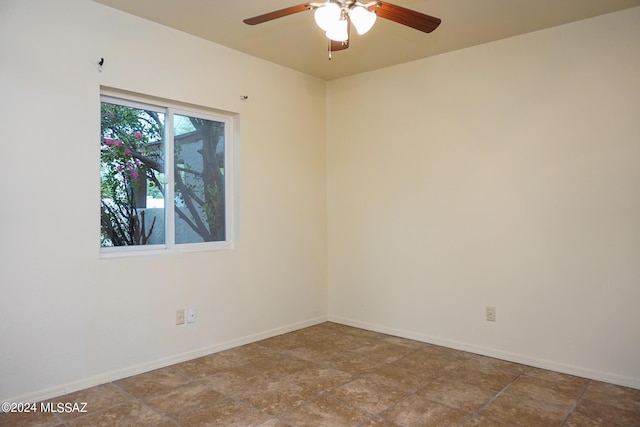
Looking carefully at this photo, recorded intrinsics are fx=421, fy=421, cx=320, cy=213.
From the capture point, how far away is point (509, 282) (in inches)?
132

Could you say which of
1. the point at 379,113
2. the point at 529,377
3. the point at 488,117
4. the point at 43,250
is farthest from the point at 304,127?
the point at 529,377

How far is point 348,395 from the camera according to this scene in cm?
268

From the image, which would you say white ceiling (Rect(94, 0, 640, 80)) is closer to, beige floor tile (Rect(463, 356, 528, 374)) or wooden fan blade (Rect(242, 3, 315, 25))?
wooden fan blade (Rect(242, 3, 315, 25))

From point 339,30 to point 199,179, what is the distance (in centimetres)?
193

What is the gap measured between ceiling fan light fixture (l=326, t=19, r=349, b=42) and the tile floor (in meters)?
2.08

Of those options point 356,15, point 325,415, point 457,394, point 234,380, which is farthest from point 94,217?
point 457,394

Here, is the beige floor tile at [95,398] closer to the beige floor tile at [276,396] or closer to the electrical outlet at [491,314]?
the beige floor tile at [276,396]

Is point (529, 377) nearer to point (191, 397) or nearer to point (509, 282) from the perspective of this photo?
point (509, 282)

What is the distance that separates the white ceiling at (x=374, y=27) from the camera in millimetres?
2809

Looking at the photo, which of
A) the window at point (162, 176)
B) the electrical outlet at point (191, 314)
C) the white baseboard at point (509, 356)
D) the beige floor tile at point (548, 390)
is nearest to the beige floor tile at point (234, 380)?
the electrical outlet at point (191, 314)

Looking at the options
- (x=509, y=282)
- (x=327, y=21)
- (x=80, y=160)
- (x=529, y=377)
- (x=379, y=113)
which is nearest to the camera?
(x=327, y=21)

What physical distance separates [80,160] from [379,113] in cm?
265

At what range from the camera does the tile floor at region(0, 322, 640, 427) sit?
2.36m

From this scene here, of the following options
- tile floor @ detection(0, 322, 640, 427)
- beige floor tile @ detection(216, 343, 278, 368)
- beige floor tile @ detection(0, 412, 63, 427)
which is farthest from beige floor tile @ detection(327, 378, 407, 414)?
beige floor tile @ detection(0, 412, 63, 427)
